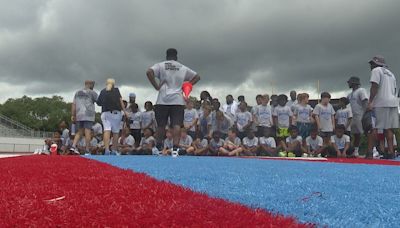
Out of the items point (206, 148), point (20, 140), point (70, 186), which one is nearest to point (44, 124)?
point (20, 140)

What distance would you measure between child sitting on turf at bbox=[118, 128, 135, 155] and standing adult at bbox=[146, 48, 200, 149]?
3.47 meters

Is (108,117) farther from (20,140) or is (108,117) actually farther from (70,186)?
(20,140)

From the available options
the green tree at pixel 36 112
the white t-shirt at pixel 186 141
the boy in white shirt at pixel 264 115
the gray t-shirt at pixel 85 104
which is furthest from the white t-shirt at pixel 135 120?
the green tree at pixel 36 112

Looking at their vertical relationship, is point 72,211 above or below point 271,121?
below

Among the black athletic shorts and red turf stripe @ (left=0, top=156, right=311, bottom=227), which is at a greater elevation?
the black athletic shorts

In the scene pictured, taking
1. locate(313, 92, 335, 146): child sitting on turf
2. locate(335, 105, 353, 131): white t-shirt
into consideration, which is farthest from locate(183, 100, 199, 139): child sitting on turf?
locate(335, 105, 353, 131): white t-shirt

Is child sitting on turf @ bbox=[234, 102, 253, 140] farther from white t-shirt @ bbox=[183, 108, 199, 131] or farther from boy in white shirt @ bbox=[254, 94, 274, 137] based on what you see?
white t-shirt @ bbox=[183, 108, 199, 131]

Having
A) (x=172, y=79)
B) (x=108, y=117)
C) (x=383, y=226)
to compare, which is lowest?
(x=383, y=226)

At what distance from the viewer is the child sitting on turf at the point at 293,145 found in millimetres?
10469

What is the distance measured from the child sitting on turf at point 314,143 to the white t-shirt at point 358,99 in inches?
43.2

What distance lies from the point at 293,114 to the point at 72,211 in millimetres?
9585

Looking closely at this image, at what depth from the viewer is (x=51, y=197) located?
7.04ft

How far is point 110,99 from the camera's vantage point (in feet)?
29.8

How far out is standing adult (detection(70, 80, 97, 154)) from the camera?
9.20 metres
